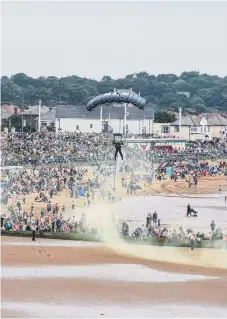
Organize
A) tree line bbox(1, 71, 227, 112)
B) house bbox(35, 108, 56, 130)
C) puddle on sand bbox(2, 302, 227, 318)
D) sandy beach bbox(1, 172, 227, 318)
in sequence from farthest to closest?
1. tree line bbox(1, 71, 227, 112)
2. house bbox(35, 108, 56, 130)
3. sandy beach bbox(1, 172, 227, 318)
4. puddle on sand bbox(2, 302, 227, 318)

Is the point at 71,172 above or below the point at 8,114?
below

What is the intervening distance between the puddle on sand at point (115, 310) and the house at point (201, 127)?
3440 inches

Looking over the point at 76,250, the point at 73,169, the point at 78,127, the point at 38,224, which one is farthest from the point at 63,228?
the point at 78,127

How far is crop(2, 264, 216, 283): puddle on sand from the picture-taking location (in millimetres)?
32750

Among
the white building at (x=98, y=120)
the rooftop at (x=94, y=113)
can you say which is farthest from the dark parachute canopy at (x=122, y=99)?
the rooftop at (x=94, y=113)

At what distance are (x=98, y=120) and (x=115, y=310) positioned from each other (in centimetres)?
8798

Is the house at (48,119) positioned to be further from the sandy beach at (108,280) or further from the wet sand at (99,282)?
the wet sand at (99,282)

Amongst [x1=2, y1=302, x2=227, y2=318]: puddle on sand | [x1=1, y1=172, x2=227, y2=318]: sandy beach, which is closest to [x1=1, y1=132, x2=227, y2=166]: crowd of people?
[x1=1, y1=172, x2=227, y2=318]: sandy beach

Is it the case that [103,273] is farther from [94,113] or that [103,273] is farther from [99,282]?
[94,113]

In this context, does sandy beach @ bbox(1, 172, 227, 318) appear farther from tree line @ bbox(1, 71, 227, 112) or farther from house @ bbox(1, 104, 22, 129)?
tree line @ bbox(1, 71, 227, 112)

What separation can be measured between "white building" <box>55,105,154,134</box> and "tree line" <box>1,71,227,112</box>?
4139 centimetres

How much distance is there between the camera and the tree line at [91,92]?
165m

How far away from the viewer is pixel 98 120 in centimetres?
11544

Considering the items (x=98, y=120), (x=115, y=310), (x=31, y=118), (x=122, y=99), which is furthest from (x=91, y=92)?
(x=115, y=310)
